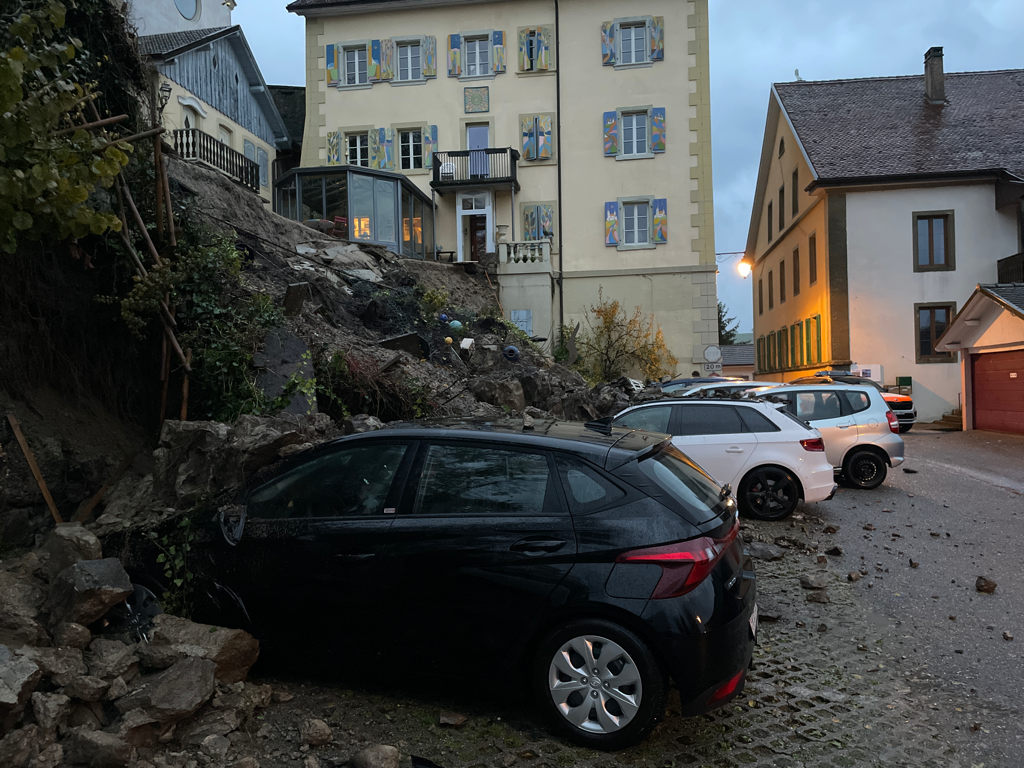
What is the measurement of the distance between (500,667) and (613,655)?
1.95ft

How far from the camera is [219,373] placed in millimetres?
7445

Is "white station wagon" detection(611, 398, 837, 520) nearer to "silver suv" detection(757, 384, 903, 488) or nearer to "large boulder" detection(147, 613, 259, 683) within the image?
"silver suv" detection(757, 384, 903, 488)

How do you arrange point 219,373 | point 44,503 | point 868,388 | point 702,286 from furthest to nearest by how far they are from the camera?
point 702,286 < point 868,388 < point 219,373 < point 44,503

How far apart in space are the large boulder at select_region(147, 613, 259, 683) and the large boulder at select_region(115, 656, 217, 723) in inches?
4.4

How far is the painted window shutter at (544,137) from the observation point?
2789 cm

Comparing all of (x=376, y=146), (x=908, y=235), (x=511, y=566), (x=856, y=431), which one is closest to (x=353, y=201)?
(x=376, y=146)

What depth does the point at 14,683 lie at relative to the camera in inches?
123

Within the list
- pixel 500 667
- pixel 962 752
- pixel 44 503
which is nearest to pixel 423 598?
pixel 500 667

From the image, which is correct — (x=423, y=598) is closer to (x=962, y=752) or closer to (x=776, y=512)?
(x=962, y=752)

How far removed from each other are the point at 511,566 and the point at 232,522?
5.69 feet

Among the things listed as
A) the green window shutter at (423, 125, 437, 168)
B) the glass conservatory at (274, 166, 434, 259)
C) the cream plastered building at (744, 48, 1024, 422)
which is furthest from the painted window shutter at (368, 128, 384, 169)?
the cream plastered building at (744, 48, 1024, 422)

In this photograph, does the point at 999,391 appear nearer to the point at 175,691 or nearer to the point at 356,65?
the point at 175,691

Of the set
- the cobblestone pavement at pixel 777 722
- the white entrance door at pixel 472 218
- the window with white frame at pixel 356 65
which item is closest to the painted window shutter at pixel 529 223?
the white entrance door at pixel 472 218

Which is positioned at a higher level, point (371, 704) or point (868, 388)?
point (868, 388)
